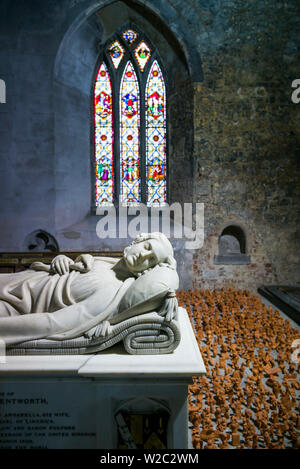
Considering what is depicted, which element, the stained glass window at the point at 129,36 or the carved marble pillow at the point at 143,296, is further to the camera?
the stained glass window at the point at 129,36

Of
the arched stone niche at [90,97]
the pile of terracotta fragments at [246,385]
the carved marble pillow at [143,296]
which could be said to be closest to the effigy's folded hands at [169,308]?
the carved marble pillow at [143,296]

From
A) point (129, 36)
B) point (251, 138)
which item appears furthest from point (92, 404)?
point (129, 36)

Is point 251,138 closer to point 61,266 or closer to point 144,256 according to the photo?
point 144,256

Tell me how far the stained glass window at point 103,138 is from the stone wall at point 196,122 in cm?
52

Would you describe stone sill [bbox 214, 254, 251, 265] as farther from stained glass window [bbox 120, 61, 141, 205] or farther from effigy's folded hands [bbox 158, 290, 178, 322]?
effigy's folded hands [bbox 158, 290, 178, 322]

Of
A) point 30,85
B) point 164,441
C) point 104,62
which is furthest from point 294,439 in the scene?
point 104,62

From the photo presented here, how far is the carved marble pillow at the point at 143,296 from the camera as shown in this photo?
209cm

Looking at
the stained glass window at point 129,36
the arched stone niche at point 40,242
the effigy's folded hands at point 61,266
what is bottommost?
the effigy's folded hands at point 61,266

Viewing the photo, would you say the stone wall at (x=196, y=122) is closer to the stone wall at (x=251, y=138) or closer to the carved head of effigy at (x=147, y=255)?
the stone wall at (x=251, y=138)

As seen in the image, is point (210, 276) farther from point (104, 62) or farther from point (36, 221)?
point (104, 62)

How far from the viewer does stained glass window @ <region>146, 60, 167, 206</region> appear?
25.5 feet

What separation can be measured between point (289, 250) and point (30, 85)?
601cm

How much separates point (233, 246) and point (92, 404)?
5.86 metres

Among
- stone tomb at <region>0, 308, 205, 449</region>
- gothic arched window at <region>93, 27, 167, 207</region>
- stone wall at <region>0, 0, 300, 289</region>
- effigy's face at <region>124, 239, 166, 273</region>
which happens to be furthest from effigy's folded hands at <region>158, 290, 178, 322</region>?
gothic arched window at <region>93, 27, 167, 207</region>
